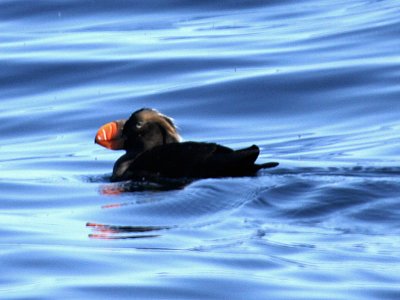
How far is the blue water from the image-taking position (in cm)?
754

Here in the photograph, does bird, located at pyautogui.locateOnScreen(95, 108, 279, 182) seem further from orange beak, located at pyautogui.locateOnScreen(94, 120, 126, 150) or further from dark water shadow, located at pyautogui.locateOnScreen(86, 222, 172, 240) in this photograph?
dark water shadow, located at pyautogui.locateOnScreen(86, 222, 172, 240)

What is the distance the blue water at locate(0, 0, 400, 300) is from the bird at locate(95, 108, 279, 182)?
0.14 metres

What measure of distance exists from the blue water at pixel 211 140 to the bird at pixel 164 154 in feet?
0.47

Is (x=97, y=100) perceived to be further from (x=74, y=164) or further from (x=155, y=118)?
(x=155, y=118)

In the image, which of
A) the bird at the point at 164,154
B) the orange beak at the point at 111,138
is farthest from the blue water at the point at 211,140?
the orange beak at the point at 111,138

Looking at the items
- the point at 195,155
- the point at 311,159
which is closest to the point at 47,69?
the point at 311,159

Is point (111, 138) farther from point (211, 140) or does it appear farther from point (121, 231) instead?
point (211, 140)

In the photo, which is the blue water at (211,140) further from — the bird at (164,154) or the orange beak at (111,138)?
the orange beak at (111,138)

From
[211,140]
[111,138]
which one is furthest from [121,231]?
[211,140]

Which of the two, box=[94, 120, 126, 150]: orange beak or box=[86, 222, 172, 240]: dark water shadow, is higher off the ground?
box=[94, 120, 126, 150]: orange beak

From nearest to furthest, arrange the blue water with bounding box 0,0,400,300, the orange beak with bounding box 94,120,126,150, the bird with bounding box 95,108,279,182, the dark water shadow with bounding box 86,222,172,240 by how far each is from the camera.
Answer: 1. the blue water with bounding box 0,0,400,300
2. the dark water shadow with bounding box 86,222,172,240
3. the bird with bounding box 95,108,279,182
4. the orange beak with bounding box 94,120,126,150

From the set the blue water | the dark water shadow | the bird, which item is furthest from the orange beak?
the dark water shadow

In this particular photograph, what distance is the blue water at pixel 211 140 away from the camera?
7.54m

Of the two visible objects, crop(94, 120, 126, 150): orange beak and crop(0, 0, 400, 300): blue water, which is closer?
crop(0, 0, 400, 300): blue water
